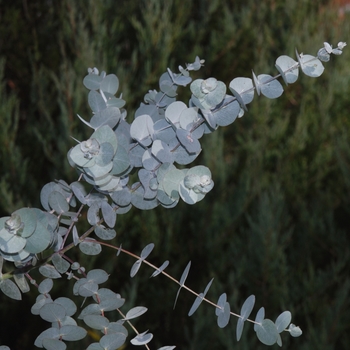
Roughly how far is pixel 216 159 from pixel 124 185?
1.48 metres

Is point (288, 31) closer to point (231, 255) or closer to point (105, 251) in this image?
point (231, 255)

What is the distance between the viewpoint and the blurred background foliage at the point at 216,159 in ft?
5.79

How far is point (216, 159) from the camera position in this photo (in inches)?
75.2

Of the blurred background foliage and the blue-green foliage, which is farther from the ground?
the blue-green foliage

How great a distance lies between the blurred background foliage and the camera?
5.79ft

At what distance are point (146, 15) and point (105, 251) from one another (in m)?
0.93

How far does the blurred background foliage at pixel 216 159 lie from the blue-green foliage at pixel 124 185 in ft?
3.57

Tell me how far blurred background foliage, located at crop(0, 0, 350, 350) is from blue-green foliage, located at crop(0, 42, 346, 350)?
1090 millimetres

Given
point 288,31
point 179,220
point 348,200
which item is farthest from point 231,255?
point 288,31

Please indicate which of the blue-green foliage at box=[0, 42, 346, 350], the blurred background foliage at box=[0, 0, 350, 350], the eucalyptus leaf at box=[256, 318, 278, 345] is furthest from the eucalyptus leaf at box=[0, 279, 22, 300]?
the blurred background foliage at box=[0, 0, 350, 350]

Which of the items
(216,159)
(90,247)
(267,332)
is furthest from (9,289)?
(216,159)

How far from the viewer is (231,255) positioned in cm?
195

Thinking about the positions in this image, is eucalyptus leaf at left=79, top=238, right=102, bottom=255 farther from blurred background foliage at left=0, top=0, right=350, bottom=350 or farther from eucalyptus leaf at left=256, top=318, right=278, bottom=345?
blurred background foliage at left=0, top=0, right=350, bottom=350

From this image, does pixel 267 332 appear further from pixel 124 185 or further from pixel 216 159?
pixel 216 159
